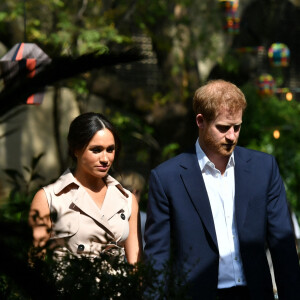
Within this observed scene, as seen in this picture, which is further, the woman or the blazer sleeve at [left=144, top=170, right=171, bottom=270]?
the woman

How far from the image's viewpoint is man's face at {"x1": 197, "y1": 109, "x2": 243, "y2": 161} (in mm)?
4176

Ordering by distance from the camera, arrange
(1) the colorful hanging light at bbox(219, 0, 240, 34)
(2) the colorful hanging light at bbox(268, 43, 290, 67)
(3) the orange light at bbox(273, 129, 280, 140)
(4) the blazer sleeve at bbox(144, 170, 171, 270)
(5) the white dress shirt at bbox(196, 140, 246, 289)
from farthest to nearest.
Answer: (2) the colorful hanging light at bbox(268, 43, 290, 67), (3) the orange light at bbox(273, 129, 280, 140), (1) the colorful hanging light at bbox(219, 0, 240, 34), (4) the blazer sleeve at bbox(144, 170, 171, 270), (5) the white dress shirt at bbox(196, 140, 246, 289)

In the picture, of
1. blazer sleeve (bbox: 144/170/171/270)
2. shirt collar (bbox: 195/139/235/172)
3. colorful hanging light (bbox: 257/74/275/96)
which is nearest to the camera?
blazer sleeve (bbox: 144/170/171/270)

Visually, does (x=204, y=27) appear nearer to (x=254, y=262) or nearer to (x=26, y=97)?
(x=254, y=262)

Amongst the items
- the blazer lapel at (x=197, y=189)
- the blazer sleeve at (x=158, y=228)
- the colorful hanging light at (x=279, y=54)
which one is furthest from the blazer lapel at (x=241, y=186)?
the colorful hanging light at (x=279, y=54)

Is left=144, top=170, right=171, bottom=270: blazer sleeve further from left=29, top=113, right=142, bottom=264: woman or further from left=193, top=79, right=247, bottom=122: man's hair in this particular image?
left=193, top=79, right=247, bottom=122: man's hair

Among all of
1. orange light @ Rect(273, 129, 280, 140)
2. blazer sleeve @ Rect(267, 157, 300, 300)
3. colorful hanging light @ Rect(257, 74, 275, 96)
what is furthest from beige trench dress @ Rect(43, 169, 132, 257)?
colorful hanging light @ Rect(257, 74, 275, 96)

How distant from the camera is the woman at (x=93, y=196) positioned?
448 centimetres

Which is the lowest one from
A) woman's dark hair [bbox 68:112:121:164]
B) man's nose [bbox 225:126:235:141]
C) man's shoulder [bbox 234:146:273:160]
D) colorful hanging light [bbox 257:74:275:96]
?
colorful hanging light [bbox 257:74:275:96]

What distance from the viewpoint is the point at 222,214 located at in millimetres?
4250

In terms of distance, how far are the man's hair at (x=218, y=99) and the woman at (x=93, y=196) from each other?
26.0 inches

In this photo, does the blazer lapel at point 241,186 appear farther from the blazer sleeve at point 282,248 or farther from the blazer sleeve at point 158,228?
the blazer sleeve at point 158,228

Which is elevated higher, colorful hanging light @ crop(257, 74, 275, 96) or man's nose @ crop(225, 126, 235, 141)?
man's nose @ crop(225, 126, 235, 141)

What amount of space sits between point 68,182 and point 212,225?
949mm
